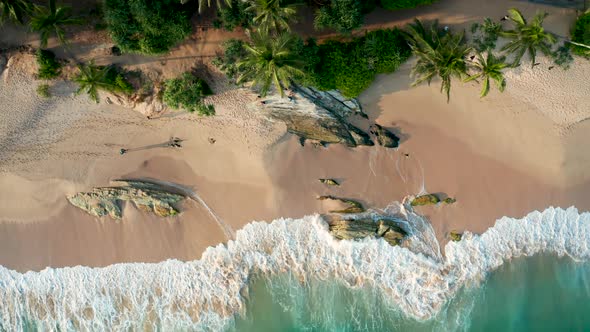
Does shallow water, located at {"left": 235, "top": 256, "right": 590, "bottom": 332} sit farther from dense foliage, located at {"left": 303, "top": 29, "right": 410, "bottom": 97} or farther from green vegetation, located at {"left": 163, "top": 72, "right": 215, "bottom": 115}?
dense foliage, located at {"left": 303, "top": 29, "right": 410, "bottom": 97}

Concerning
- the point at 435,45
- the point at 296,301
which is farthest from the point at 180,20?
the point at 296,301

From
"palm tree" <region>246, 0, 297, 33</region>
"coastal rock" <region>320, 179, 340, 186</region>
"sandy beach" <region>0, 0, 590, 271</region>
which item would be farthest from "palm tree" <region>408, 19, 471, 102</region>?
"palm tree" <region>246, 0, 297, 33</region>

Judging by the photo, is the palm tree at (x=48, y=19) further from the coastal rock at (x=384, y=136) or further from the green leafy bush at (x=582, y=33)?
the green leafy bush at (x=582, y=33)

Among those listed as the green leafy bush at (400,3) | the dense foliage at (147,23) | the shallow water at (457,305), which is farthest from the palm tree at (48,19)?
the shallow water at (457,305)

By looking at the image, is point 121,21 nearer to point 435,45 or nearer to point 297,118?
point 297,118

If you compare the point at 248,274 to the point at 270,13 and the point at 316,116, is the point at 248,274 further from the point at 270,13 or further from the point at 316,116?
the point at 270,13
